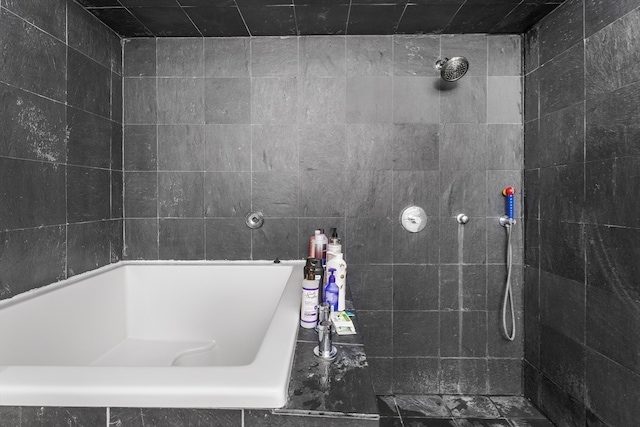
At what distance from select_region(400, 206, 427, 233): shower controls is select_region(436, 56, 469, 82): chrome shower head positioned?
2.52ft

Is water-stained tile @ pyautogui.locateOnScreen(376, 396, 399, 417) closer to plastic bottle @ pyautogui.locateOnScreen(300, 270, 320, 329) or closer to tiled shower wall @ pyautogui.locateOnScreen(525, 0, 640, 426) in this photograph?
tiled shower wall @ pyautogui.locateOnScreen(525, 0, 640, 426)

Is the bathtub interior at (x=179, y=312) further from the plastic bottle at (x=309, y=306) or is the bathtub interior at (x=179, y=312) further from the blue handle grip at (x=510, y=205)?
the blue handle grip at (x=510, y=205)

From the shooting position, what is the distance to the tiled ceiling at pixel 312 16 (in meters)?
1.71

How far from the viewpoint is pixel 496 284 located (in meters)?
2.03

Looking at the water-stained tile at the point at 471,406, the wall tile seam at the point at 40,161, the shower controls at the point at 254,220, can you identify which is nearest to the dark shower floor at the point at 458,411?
the water-stained tile at the point at 471,406

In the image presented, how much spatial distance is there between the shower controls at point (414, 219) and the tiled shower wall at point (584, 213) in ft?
2.07

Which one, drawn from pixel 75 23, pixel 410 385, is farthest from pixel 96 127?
pixel 410 385

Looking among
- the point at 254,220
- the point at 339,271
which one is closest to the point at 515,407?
the point at 339,271

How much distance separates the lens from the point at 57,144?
1.56 meters

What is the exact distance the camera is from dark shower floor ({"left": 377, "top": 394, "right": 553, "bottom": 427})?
1771 mm

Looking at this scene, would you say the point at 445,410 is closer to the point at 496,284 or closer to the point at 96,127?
the point at 496,284

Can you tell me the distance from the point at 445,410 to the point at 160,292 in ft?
5.93

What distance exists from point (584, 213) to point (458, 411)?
1.26 m

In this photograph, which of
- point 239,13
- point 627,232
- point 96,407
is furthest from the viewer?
point 239,13
